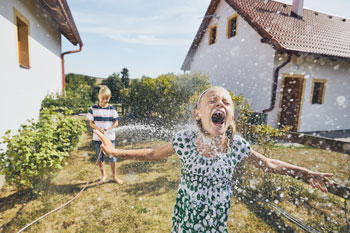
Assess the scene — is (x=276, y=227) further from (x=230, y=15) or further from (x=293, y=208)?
(x=230, y=15)

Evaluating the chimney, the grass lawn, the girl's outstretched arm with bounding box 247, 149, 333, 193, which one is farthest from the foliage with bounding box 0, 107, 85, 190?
the chimney

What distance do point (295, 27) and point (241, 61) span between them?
334 centimetres

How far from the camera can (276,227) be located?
271cm

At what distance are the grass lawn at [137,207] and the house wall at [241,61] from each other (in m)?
5.67

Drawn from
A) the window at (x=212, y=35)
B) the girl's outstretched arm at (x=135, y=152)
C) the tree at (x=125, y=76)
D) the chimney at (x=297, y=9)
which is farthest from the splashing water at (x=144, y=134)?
the tree at (x=125, y=76)

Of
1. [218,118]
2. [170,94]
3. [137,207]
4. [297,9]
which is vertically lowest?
[137,207]

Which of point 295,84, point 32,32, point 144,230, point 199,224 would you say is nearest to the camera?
point 199,224

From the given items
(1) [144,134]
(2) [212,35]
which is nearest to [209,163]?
(1) [144,134]

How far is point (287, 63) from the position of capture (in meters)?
8.35

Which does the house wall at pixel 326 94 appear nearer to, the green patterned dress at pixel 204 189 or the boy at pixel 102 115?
the boy at pixel 102 115

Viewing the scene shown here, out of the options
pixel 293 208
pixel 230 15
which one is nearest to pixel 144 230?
pixel 293 208

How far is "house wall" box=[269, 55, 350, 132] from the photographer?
29.7 feet

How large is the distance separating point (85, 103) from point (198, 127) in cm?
871

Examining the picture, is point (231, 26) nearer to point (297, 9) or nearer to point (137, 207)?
point (297, 9)
